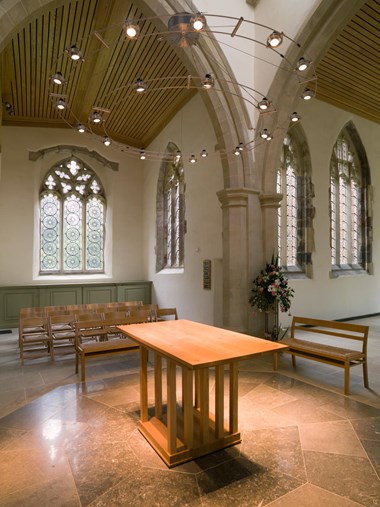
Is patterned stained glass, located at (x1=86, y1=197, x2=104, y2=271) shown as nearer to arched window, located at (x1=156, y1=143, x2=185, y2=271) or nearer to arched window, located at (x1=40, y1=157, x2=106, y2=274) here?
arched window, located at (x1=40, y1=157, x2=106, y2=274)

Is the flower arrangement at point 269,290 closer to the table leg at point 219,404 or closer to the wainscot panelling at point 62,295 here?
the table leg at point 219,404

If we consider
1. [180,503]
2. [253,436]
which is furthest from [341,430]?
[180,503]

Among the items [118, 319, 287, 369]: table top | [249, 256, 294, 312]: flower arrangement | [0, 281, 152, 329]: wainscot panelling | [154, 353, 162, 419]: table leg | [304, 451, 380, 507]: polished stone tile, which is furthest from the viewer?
[0, 281, 152, 329]: wainscot panelling

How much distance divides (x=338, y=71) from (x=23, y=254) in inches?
→ 360

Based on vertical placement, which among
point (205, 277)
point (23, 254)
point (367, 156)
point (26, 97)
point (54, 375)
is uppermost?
point (26, 97)

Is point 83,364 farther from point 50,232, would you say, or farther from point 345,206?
point 345,206

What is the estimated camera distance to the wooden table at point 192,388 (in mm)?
2575

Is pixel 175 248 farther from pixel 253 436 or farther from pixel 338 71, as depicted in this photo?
pixel 253 436

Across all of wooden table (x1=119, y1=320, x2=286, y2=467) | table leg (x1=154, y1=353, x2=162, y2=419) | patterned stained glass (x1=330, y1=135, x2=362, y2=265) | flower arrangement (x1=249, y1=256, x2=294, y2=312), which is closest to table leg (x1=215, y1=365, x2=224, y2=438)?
wooden table (x1=119, y1=320, x2=286, y2=467)

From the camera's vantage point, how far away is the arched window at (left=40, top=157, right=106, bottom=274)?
10.3 m

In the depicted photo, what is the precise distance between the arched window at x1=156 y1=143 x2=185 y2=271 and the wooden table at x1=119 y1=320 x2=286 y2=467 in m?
6.23

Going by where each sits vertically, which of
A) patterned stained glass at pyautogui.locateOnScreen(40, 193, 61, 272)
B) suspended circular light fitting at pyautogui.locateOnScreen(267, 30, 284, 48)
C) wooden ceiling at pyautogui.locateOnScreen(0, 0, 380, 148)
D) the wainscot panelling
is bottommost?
the wainscot panelling

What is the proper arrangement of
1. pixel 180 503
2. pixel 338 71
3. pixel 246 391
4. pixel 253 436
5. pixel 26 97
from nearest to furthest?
1. pixel 180 503
2. pixel 253 436
3. pixel 246 391
4. pixel 338 71
5. pixel 26 97

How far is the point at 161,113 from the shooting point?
9.44 m
